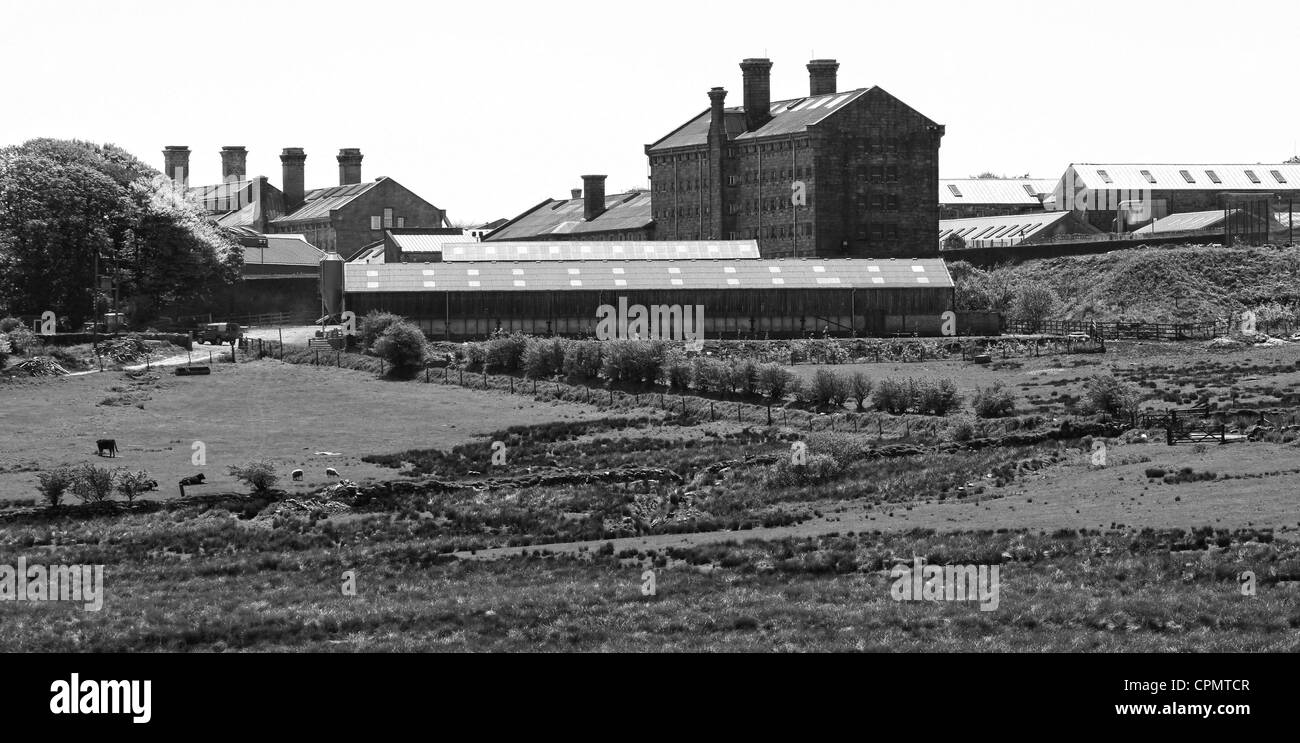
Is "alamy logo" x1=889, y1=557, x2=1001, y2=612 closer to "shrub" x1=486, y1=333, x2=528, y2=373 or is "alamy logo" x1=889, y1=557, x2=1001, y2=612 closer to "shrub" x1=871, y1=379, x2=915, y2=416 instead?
"shrub" x1=871, y1=379, x2=915, y2=416

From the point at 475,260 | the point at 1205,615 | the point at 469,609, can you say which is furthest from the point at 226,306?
the point at 1205,615

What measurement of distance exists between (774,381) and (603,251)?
46.7 m

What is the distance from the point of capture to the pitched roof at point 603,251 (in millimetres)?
122688

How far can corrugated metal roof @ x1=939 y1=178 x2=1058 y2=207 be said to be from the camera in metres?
170

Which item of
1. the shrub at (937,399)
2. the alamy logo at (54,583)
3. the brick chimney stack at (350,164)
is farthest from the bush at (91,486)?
the brick chimney stack at (350,164)

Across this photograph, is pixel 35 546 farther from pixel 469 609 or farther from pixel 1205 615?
pixel 1205 615

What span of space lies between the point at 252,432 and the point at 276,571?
1139 inches

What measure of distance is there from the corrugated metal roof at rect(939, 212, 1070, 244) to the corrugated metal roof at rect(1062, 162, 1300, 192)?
539cm

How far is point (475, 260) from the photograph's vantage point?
389 ft

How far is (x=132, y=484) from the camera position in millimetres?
59719

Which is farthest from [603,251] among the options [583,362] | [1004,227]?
[1004,227]

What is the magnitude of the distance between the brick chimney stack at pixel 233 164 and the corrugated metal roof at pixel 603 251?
66969 mm

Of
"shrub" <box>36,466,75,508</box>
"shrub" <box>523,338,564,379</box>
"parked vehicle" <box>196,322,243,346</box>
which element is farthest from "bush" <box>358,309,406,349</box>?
"shrub" <box>36,466,75,508</box>
